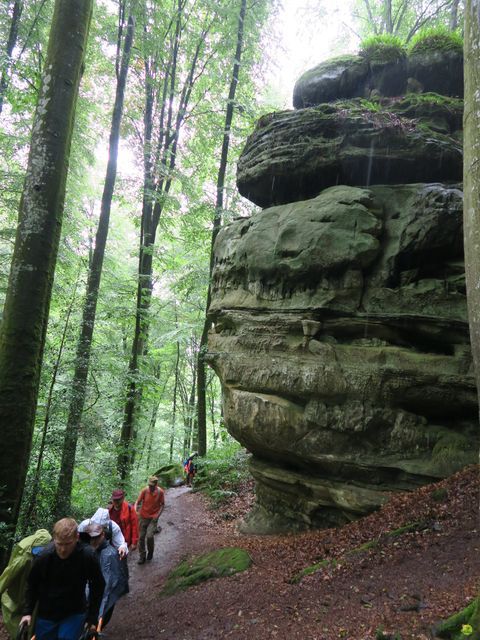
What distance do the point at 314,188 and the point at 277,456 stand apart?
736 cm

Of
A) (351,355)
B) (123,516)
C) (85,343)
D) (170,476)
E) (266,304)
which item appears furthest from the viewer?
(170,476)

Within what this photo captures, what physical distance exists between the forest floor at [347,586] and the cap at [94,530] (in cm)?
201

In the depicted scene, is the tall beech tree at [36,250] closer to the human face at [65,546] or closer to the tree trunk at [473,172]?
the human face at [65,546]

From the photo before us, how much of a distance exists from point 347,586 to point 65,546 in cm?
406

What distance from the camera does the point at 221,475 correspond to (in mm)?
14750

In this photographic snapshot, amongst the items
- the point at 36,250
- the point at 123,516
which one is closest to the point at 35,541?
the point at 123,516

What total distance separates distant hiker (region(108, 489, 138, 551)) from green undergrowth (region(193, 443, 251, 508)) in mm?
6414

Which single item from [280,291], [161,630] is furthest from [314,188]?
[161,630]

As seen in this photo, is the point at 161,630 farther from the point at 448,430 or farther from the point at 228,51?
the point at 228,51

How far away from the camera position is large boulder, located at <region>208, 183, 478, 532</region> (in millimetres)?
7918

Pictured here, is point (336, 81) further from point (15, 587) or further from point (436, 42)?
point (15, 587)

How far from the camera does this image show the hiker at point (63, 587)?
3305 mm

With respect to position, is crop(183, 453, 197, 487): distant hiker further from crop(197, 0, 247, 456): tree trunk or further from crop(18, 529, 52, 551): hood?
crop(18, 529, 52, 551): hood

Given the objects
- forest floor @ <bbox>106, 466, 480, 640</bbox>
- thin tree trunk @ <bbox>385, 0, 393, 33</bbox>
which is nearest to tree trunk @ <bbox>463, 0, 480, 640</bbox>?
forest floor @ <bbox>106, 466, 480, 640</bbox>
